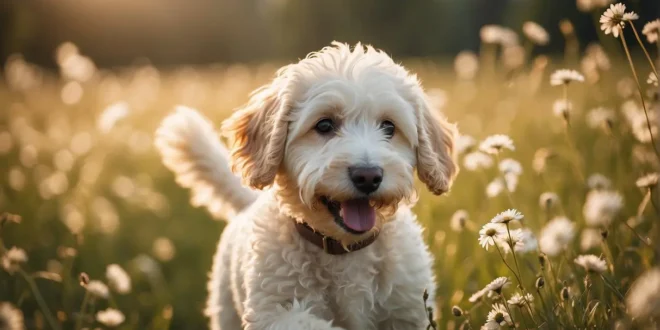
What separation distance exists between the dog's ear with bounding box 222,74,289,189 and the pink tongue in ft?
1.73

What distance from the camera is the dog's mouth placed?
3326 millimetres

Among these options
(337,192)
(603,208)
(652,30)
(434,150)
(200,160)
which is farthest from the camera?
(200,160)

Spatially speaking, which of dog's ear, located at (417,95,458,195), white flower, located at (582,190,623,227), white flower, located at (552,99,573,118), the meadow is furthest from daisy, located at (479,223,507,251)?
white flower, located at (552,99,573,118)

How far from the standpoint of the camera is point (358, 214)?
132 inches

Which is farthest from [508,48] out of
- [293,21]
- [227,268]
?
[293,21]

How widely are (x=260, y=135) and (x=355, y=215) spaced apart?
0.85 metres

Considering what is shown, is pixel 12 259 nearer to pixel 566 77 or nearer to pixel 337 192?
pixel 337 192

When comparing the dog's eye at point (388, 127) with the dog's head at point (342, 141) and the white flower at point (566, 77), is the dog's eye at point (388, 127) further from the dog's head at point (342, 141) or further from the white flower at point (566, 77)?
the white flower at point (566, 77)

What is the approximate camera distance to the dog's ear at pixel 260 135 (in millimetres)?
3633

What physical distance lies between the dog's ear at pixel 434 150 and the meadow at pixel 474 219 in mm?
304

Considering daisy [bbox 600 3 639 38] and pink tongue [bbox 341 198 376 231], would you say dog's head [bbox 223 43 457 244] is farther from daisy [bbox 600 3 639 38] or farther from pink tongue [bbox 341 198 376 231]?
daisy [bbox 600 3 639 38]

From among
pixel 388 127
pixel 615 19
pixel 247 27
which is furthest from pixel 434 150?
pixel 247 27

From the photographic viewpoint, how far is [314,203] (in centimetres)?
338

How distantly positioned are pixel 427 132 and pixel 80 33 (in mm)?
34563
